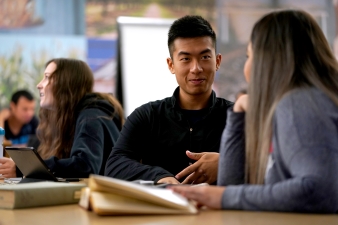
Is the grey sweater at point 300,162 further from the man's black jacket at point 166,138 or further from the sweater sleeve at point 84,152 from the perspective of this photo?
the sweater sleeve at point 84,152

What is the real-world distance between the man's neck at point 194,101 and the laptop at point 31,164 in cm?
76

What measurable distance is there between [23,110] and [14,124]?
24 cm

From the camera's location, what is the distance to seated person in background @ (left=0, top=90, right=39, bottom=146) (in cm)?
693

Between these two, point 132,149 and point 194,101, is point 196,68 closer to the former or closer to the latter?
point 194,101

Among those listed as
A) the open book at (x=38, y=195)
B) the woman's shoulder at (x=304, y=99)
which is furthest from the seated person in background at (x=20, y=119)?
the woman's shoulder at (x=304, y=99)

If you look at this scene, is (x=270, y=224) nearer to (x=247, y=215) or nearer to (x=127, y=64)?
(x=247, y=215)

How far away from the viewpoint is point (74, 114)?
3.25m

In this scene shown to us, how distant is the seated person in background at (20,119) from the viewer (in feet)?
22.7

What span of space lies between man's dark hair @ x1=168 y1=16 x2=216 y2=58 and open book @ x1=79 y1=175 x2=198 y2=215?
4.51 ft

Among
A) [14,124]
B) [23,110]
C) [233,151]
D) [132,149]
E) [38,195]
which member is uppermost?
[233,151]

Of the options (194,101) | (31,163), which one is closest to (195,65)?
(194,101)

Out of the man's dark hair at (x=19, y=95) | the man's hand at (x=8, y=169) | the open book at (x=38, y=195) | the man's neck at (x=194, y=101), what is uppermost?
the man's neck at (x=194, y=101)

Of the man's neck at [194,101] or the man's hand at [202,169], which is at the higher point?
the man's neck at [194,101]

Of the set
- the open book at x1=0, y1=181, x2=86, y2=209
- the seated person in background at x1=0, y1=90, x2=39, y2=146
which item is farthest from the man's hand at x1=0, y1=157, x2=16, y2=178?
the seated person in background at x1=0, y1=90, x2=39, y2=146
